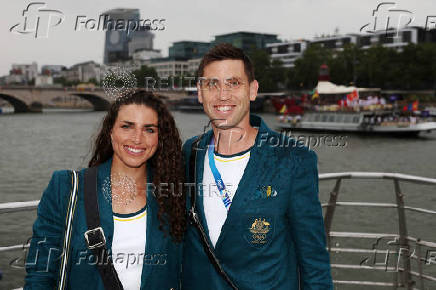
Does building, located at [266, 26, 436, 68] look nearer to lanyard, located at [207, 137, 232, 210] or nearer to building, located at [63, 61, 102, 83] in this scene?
lanyard, located at [207, 137, 232, 210]

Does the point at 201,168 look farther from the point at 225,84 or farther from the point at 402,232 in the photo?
the point at 402,232

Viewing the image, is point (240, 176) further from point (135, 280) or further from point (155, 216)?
point (135, 280)

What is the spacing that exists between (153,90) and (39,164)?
20.7m

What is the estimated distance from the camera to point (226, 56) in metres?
2.31

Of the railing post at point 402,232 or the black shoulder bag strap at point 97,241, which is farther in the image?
the railing post at point 402,232

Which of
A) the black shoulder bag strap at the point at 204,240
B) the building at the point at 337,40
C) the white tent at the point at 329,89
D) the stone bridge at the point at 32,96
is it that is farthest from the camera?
the building at the point at 337,40

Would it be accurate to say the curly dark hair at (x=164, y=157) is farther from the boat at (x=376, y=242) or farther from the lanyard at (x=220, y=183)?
the boat at (x=376, y=242)

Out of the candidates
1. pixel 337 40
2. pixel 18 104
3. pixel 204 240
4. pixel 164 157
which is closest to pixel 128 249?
pixel 204 240

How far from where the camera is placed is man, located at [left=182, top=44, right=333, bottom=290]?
7.04ft

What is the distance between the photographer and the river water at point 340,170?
10.6 m

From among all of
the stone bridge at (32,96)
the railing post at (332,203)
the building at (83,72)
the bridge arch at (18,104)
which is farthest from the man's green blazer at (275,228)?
the building at (83,72)

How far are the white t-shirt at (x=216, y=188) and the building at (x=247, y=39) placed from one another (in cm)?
8136

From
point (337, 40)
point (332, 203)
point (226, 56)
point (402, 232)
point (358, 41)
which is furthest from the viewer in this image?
point (337, 40)

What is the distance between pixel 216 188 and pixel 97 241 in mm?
598
